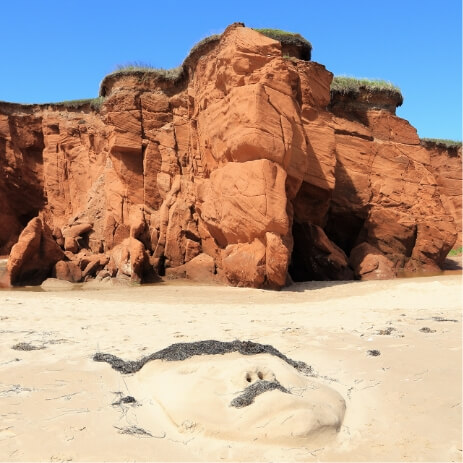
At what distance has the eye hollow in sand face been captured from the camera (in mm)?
2650

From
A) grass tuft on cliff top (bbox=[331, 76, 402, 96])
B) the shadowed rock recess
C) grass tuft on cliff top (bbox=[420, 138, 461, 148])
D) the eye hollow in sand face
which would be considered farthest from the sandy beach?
grass tuft on cliff top (bbox=[420, 138, 461, 148])

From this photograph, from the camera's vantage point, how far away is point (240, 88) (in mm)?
13172

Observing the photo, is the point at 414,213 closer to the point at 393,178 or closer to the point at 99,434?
the point at 393,178

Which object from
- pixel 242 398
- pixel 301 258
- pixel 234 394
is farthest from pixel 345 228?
pixel 242 398

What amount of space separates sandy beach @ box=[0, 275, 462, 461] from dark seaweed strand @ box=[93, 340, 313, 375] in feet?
0.26

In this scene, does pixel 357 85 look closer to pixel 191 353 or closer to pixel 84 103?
pixel 84 103

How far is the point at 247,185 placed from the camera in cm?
1227

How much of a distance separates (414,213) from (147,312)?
1397 centimetres

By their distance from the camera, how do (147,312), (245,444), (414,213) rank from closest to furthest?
1. (245,444)
2. (147,312)
3. (414,213)

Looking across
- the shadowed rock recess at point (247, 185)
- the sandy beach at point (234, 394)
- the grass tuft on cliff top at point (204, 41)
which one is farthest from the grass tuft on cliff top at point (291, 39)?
the sandy beach at point (234, 394)

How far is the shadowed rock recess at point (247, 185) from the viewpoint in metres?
12.5

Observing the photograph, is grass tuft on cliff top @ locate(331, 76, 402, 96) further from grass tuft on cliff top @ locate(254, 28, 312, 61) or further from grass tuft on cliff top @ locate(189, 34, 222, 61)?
grass tuft on cliff top @ locate(189, 34, 222, 61)

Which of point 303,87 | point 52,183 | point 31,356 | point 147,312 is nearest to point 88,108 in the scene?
point 52,183

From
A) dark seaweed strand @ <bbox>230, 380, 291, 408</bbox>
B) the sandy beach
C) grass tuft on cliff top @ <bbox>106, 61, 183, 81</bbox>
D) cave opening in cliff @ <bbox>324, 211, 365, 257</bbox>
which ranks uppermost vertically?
grass tuft on cliff top @ <bbox>106, 61, 183, 81</bbox>
